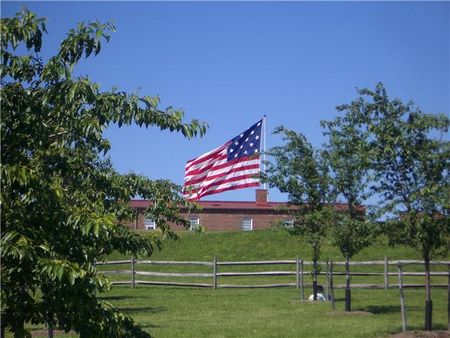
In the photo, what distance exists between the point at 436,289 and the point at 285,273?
6183 millimetres

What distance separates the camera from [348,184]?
1595cm

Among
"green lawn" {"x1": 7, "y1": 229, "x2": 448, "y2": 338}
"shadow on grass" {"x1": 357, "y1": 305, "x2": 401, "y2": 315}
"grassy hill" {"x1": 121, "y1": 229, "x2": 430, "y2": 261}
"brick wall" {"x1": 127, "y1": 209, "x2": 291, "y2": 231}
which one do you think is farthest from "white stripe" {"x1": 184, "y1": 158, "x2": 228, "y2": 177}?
"brick wall" {"x1": 127, "y1": 209, "x2": 291, "y2": 231}

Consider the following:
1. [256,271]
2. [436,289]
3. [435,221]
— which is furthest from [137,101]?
[256,271]

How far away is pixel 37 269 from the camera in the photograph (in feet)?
15.2

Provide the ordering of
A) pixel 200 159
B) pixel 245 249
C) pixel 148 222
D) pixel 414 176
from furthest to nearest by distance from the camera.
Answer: pixel 245 249 → pixel 148 222 → pixel 200 159 → pixel 414 176

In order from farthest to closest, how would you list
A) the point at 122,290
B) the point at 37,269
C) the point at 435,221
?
the point at 122,290
the point at 435,221
the point at 37,269

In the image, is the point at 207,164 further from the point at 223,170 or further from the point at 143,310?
the point at 143,310

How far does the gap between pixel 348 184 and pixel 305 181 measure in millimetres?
1444

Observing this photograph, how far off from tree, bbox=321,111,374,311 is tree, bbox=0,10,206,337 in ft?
27.2

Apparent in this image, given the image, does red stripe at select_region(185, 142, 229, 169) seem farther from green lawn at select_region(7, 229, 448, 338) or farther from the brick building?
the brick building

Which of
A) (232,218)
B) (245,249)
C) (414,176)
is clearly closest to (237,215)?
(232,218)

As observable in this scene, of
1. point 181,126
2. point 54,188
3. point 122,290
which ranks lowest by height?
point 122,290

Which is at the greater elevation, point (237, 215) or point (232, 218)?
point (237, 215)

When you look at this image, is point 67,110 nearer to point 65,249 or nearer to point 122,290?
point 65,249
